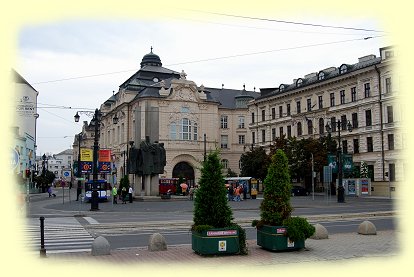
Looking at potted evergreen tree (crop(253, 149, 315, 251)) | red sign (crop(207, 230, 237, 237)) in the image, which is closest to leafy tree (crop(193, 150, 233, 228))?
red sign (crop(207, 230, 237, 237))

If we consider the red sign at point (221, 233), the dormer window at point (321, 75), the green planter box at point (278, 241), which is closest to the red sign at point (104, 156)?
the green planter box at point (278, 241)

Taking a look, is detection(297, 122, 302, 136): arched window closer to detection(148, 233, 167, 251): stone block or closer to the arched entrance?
the arched entrance

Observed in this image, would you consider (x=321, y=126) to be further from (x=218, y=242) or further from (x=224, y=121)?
(x=218, y=242)

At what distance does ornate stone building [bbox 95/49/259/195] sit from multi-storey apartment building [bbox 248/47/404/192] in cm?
900

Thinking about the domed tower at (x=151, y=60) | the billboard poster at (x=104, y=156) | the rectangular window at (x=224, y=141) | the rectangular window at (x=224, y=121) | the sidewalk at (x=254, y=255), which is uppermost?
the domed tower at (x=151, y=60)

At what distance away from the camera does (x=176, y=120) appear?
72.2 m

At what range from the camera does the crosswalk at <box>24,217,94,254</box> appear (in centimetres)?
1336

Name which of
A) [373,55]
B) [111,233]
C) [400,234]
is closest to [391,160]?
[373,55]

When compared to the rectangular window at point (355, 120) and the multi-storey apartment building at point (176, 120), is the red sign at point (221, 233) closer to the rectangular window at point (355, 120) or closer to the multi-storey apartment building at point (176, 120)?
the rectangular window at point (355, 120)

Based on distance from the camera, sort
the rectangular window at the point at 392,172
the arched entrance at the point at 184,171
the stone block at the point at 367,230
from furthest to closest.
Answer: the arched entrance at the point at 184,171 < the rectangular window at the point at 392,172 < the stone block at the point at 367,230

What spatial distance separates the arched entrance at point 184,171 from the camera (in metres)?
71.2

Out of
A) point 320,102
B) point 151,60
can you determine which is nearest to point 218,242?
point 320,102

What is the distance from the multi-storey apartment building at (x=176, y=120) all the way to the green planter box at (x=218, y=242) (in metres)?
53.3

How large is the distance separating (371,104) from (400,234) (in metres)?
40.9
